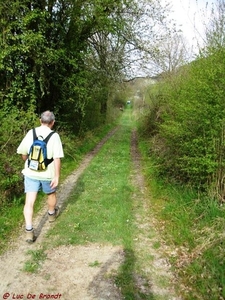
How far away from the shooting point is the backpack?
15.9 ft

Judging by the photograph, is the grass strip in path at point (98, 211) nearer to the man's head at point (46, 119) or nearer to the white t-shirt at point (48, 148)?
the white t-shirt at point (48, 148)

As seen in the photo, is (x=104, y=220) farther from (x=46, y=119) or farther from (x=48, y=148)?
(x=46, y=119)

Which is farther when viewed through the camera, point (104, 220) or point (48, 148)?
point (104, 220)

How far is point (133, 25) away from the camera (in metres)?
14.0

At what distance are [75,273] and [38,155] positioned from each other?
6.76 ft

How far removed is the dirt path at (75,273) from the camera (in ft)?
11.9

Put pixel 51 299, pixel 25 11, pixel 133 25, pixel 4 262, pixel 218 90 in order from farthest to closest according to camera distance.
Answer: pixel 133 25
pixel 25 11
pixel 218 90
pixel 4 262
pixel 51 299

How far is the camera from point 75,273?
4.04 meters

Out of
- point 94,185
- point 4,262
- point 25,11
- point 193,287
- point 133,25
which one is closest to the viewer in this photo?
point 193,287

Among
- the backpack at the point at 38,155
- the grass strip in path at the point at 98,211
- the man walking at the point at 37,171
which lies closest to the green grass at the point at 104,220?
the grass strip in path at the point at 98,211

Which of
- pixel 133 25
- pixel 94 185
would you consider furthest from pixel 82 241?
pixel 133 25

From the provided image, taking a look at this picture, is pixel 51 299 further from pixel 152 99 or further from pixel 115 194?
pixel 152 99

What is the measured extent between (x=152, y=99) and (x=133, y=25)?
17.8 feet

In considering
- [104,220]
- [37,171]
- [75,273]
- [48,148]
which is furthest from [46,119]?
[75,273]
